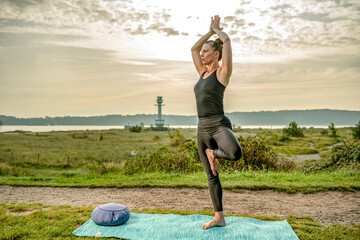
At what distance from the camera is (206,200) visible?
23.4 feet

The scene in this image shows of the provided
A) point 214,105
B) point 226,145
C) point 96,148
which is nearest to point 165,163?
point 214,105

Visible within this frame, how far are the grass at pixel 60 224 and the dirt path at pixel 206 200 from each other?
18.8 inches

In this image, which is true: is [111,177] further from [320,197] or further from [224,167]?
[320,197]

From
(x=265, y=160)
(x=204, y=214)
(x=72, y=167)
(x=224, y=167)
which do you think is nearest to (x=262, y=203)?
(x=204, y=214)

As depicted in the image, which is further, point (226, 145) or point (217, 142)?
point (217, 142)

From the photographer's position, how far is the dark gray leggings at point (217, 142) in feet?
13.2

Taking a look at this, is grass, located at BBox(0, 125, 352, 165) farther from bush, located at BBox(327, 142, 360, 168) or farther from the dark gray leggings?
the dark gray leggings

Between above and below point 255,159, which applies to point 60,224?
below

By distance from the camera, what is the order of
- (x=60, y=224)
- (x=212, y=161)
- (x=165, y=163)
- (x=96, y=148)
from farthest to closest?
(x=96, y=148) < (x=165, y=163) < (x=60, y=224) < (x=212, y=161)

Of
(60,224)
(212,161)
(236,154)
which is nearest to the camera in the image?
(236,154)

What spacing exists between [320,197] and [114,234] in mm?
5307

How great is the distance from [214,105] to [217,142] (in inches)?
22.2

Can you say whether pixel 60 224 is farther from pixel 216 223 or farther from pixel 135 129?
pixel 135 129

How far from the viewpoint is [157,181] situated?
356 inches
